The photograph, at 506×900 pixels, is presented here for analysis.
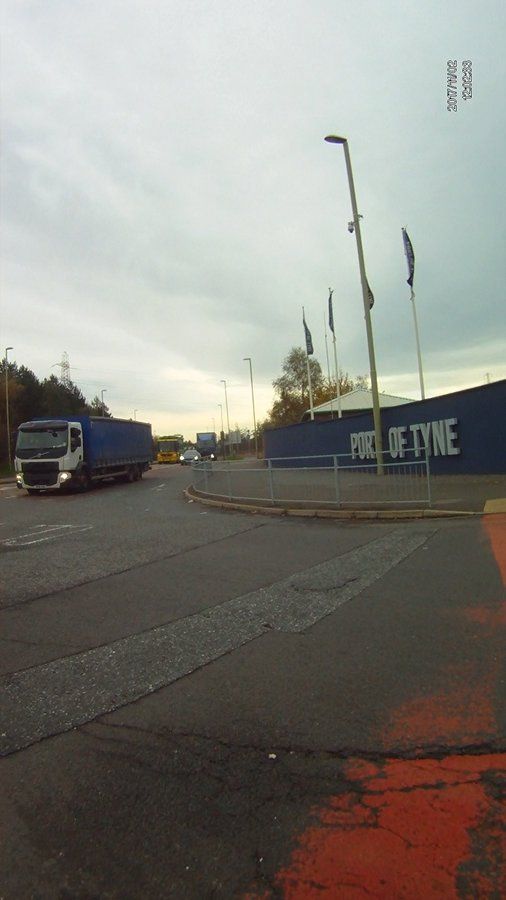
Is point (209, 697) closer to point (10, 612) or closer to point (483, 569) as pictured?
point (10, 612)

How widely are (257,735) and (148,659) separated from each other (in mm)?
1559

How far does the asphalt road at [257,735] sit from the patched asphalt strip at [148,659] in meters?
0.02

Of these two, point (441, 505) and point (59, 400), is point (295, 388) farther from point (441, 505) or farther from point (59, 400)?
point (441, 505)

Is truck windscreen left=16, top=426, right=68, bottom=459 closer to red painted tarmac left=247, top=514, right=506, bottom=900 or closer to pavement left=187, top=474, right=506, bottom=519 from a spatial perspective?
pavement left=187, top=474, right=506, bottom=519

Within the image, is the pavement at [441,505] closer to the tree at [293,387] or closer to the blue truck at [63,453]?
the blue truck at [63,453]

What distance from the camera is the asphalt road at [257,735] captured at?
2.26 m

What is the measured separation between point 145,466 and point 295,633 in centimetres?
3203

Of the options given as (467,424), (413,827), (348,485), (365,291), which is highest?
(365,291)

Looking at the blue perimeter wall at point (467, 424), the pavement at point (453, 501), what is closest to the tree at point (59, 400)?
the blue perimeter wall at point (467, 424)

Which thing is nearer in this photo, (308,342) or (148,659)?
(148,659)

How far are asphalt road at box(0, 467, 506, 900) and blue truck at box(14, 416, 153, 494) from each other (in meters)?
16.6

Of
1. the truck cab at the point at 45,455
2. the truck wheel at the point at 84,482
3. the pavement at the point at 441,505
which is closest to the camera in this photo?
the pavement at the point at 441,505

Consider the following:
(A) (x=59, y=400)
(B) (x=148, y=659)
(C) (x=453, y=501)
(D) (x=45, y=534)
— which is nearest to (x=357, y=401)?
(C) (x=453, y=501)

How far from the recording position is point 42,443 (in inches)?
911
